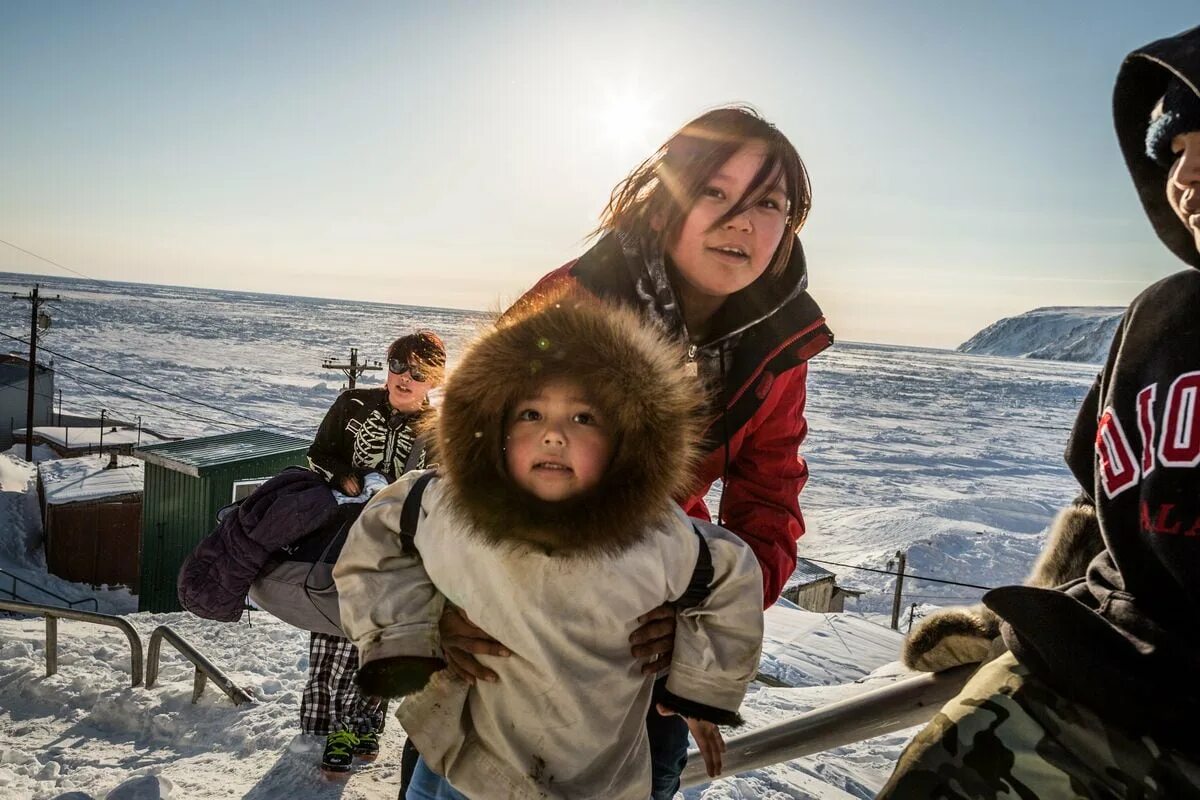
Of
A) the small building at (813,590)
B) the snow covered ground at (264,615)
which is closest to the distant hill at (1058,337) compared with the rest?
the snow covered ground at (264,615)

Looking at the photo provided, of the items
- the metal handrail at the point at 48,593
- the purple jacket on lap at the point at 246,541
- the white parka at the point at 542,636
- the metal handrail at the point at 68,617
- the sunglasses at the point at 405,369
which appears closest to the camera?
the white parka at the point at 542,636

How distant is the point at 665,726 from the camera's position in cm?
179

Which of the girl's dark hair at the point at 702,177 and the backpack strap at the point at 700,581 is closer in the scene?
the backpack strap at the point at 700,581

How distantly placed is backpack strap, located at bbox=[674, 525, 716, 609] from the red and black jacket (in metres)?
0.24

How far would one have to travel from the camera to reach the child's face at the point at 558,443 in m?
1.48

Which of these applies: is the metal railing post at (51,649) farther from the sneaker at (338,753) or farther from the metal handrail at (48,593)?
the metal handrail at (48,593)

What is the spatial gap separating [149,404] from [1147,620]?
44.0 meters

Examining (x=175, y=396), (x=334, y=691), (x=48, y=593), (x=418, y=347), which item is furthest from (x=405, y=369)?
(x=175, y=396)

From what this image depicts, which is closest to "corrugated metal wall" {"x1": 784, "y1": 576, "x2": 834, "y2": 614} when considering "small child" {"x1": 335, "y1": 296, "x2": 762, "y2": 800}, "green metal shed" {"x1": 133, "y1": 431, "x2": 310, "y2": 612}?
"green metal shed" {"x1": 133, "y1": 431, "x2": 310, "y2": 612}

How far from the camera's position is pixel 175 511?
1162 cm

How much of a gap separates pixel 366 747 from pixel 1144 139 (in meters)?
3.99

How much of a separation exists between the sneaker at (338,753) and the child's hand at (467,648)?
251cm

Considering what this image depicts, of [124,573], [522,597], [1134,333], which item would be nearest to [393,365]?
[522,597]

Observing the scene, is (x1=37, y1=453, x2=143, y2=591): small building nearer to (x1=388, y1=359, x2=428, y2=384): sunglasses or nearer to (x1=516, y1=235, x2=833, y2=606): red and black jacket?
(x1=388, y1=359, x2=428, y2=384): sunglasses
